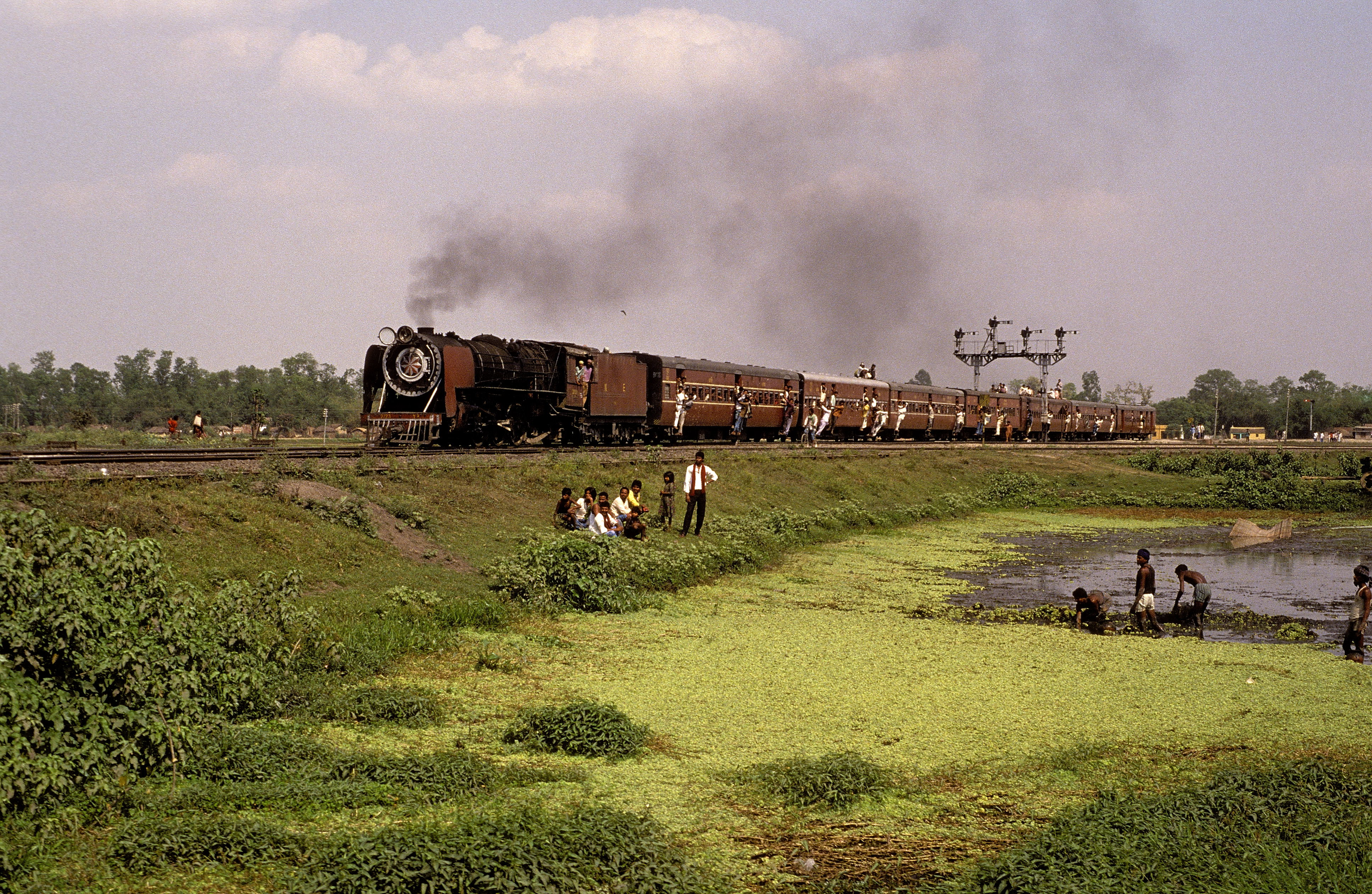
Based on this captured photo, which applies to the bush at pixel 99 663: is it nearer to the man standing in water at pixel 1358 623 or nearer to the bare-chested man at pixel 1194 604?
the man standing in water at pixel 1358 623

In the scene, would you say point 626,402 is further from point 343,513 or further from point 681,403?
point 343,513

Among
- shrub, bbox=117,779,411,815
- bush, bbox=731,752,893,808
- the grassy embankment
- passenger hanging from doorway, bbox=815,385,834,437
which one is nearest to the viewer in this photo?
shrub, bbox=117,779,411,815

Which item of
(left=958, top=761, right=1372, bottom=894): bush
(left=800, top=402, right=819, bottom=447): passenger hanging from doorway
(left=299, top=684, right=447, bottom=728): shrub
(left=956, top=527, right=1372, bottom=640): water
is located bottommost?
(left=956, top=527, right=1372, bottom=640): water

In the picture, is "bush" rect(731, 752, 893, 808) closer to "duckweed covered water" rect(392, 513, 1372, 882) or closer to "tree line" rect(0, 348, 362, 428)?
"duckweed covered water" rect(392, 513, 1372, 882)

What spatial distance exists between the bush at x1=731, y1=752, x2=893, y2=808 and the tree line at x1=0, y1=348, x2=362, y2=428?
7752 centimetres

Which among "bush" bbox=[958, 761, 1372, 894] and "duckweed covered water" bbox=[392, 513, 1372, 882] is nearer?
"bush" bbox=[958, 761, 1372, 894]

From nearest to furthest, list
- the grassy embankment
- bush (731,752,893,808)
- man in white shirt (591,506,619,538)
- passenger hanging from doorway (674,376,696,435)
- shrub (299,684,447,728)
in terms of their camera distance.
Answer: the grassy embankment
bush (731,752,893,808)
shrub (299,684,447,728)
man in white shirt (591,506,619,538)
passenger hanging from doorway (674,376,696,435)

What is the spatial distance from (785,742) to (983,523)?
2609cm

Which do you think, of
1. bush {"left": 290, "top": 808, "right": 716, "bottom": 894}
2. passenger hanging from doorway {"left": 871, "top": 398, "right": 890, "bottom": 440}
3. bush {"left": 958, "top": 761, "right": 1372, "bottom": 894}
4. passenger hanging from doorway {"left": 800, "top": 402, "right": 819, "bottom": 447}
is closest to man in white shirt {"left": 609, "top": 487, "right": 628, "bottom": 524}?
bush {"left": 958, "top": 761, "right": 1372, "bottom": 894}

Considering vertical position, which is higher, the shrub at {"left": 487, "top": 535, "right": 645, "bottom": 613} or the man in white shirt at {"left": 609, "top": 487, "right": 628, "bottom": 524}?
the man in white shirt at {"left": 609, "top": 487, "right": 628, "bottom": 524}

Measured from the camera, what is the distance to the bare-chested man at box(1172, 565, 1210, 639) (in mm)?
16875

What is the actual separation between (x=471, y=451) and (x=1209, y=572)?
56.5ft

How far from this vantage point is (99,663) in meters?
7.75

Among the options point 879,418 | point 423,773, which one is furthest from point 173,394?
point 423,773
